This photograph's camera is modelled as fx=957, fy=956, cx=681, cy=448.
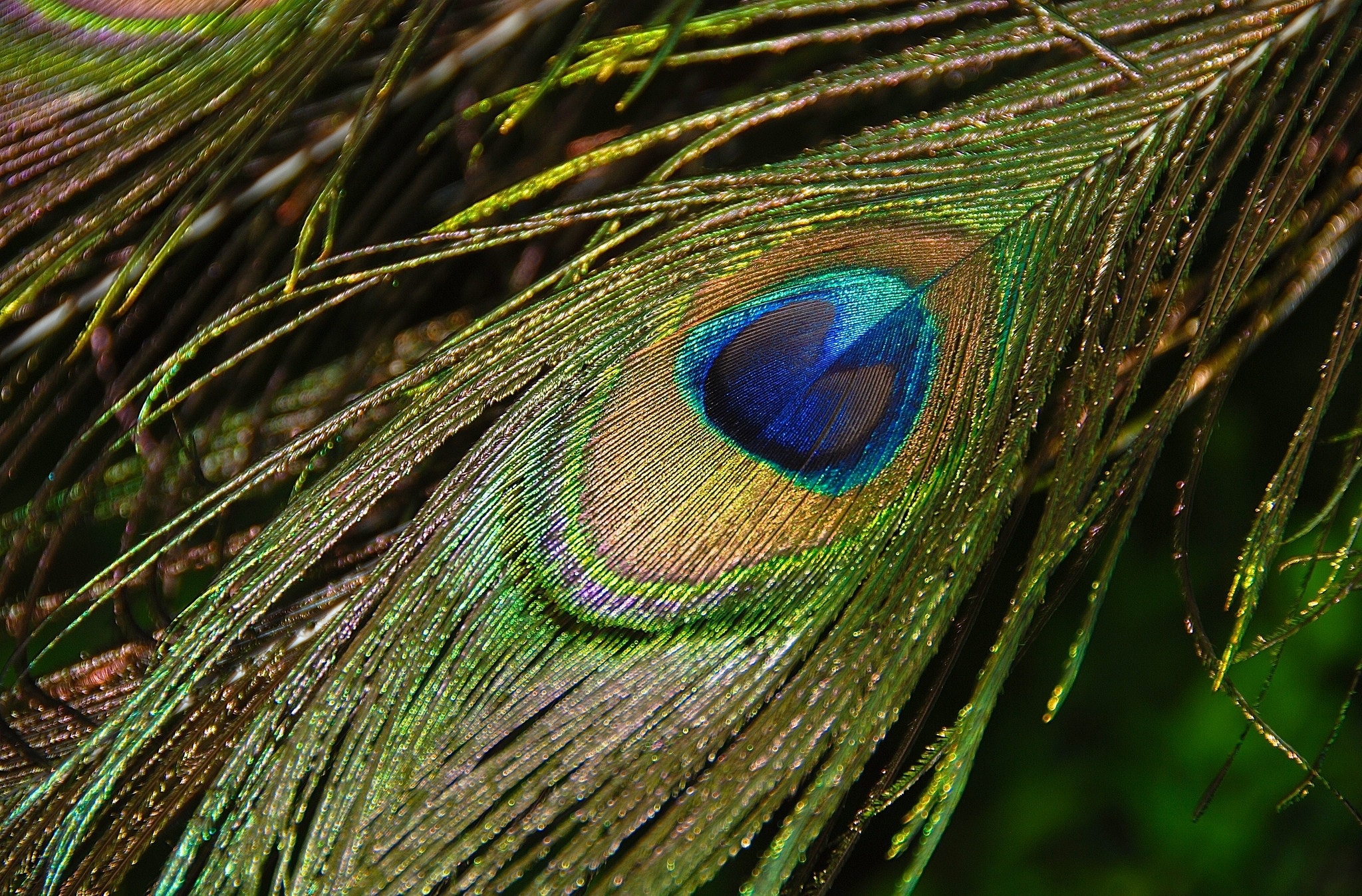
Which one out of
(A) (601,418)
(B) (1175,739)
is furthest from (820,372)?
(B) (1175,739)

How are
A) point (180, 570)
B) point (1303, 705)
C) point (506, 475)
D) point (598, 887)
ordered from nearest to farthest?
point (598, 887) < point (506, 475) < point (180, 570) < point (1303, 705)

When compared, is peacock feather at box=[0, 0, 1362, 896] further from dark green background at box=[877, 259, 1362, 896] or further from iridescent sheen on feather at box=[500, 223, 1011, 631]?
dark green background at box=[877, 259, 1362, 896]

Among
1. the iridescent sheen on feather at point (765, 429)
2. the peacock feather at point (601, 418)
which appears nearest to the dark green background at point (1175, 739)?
the peacock feather at point (601, 418)

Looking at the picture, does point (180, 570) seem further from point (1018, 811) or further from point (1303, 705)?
point (1303, 705)

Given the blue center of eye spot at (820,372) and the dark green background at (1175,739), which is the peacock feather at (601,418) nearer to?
the blue center of eye spot at (820,372)

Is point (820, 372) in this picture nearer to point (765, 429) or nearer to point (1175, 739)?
point (765, 429)

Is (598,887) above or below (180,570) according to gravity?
below

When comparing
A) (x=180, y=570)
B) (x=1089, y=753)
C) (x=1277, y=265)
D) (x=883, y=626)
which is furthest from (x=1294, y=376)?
(x=180, y=570)
